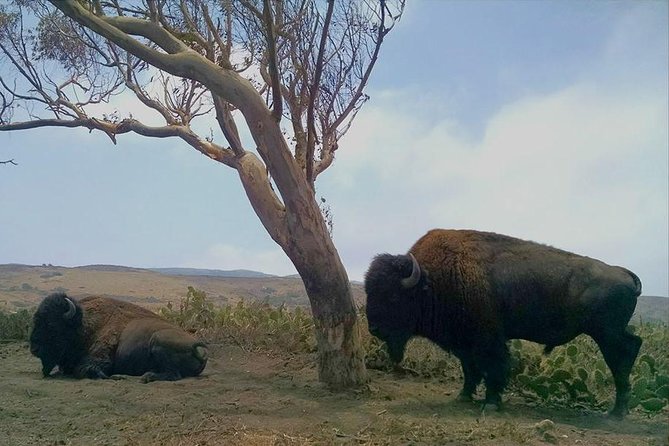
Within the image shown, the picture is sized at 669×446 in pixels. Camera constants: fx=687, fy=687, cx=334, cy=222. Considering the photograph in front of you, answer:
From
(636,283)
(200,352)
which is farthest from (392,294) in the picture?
(200,352)

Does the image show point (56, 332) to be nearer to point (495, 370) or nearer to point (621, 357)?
point (495, 370)

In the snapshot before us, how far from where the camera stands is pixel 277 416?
18.7ft

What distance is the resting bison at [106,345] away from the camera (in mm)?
8078

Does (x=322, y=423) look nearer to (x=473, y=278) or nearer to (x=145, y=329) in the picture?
(x=473, y=278)

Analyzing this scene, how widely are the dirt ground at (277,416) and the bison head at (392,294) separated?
Answer: 713 mm

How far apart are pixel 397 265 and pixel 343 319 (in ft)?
2.51

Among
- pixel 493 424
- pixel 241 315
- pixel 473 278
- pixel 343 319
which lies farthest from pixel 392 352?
pixel 241 315

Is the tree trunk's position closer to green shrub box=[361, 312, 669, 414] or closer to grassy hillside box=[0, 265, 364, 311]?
green shrub box=[361, 312, 669, 414]

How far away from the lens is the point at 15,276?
13203 mm

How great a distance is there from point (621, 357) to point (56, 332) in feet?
21.1

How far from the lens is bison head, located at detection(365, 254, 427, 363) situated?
22.1 feet

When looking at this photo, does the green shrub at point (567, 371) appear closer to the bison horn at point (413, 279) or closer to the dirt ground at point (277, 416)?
the dirt ground at point (277, 416)

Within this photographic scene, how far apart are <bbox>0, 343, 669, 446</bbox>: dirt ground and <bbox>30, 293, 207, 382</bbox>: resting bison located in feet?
0.97

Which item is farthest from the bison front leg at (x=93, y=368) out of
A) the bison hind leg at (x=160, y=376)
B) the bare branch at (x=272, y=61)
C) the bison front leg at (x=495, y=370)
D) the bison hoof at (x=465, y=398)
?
the bison front leg at (x=495, y=370)
